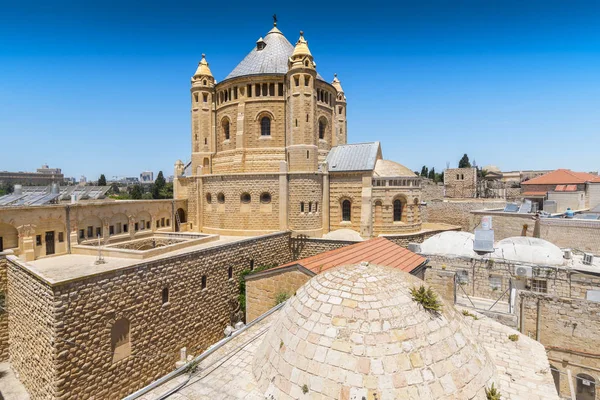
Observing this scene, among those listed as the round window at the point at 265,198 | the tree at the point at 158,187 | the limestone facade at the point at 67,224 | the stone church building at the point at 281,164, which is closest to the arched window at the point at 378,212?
the stone church building at the point at 281,164

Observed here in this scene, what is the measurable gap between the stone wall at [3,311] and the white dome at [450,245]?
71.6 feet

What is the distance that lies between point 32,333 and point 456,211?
34994mm

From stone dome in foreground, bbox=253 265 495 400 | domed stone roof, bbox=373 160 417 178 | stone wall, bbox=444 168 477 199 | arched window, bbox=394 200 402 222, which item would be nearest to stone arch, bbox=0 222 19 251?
stone dome in foreground, bbox=253 265 495 400

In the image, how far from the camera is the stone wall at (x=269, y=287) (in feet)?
45.1

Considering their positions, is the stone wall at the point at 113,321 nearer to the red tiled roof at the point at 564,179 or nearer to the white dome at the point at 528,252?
the white dome at the point at 528,252

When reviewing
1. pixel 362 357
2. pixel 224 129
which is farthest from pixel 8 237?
pixel 362 357

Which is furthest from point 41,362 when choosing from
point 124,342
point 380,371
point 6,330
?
point 380,371

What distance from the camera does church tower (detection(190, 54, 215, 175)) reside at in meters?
27.3

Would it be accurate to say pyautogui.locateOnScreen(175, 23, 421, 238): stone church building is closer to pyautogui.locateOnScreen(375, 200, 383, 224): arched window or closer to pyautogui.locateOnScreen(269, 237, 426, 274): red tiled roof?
pyautogui.locateOnScreen(375, 200, 383, 224): arched window

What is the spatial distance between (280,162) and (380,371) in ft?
61.3

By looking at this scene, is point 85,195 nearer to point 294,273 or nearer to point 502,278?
point 294,273

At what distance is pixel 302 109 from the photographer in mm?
23766

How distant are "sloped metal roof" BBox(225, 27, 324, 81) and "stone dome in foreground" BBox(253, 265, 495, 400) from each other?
22.4 meters

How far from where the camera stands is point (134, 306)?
1280cm
